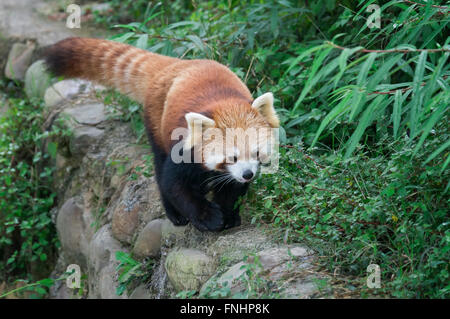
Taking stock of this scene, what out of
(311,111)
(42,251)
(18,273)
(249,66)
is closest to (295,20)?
(249,66)

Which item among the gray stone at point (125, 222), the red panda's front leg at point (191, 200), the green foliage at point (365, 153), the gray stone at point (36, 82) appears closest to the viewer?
the green foliage at point (365, 153)

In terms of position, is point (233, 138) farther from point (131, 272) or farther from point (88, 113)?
point (88, 113)

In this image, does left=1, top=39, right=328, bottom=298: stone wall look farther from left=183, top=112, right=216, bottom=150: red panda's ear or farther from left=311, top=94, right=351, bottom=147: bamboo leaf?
left=311, top=94, right=351, bottom=147: bamboo leaf

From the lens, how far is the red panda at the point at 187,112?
3014mm

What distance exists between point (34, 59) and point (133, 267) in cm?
367

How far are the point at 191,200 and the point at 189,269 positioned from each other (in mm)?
411

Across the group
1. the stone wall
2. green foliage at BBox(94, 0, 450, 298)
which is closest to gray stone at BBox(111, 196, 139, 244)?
the stone wall

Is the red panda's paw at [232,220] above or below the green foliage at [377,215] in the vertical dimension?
below

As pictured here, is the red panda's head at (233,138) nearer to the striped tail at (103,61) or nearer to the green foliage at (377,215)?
the green foliage at (377,215)

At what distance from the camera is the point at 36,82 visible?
5875mm

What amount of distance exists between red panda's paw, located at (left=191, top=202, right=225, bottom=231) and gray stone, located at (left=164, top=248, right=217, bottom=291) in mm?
155

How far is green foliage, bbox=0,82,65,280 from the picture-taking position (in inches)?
199

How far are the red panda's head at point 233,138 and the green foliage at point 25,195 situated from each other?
2291 mm

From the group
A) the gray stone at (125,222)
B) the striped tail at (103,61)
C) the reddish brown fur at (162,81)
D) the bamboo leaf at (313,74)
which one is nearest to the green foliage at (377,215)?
the reddish brown fur at (162,81)
